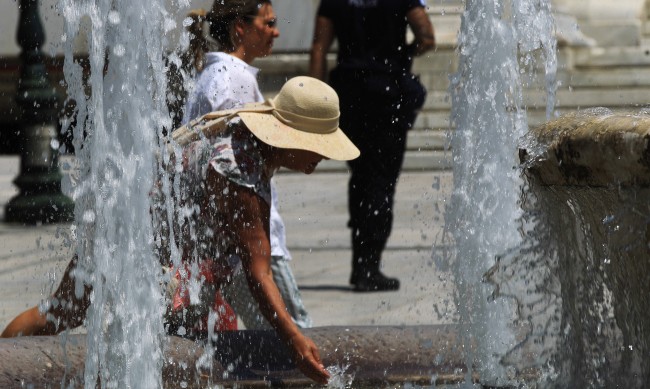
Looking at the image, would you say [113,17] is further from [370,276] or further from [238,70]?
[370,276]

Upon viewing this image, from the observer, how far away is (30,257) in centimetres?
813

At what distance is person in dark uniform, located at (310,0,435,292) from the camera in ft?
22.1

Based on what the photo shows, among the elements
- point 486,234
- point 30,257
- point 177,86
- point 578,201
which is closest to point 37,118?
point 30,257

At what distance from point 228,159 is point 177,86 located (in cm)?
113

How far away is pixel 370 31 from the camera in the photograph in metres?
6.85

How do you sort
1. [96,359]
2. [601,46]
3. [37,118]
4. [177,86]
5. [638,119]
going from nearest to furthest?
[638,119], [96,359], [177,86], [37,118], [601,46]

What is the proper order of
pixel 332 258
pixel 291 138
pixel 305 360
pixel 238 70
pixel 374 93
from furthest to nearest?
pixel 332 258, pixel 374 93, pixel 238 70, pixel 291 138, pixel 305 360

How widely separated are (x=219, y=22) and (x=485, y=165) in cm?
112

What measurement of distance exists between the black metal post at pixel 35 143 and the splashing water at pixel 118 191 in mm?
6326

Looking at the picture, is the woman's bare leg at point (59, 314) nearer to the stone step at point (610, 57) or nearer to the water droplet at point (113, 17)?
the water droplet at point (113, 17)

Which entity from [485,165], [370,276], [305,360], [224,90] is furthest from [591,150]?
[370,276]

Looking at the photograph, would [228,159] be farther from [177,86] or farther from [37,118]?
[37,118]

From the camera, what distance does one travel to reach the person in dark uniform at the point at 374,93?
6.75m

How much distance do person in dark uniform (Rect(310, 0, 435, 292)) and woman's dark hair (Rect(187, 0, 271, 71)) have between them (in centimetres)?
168
